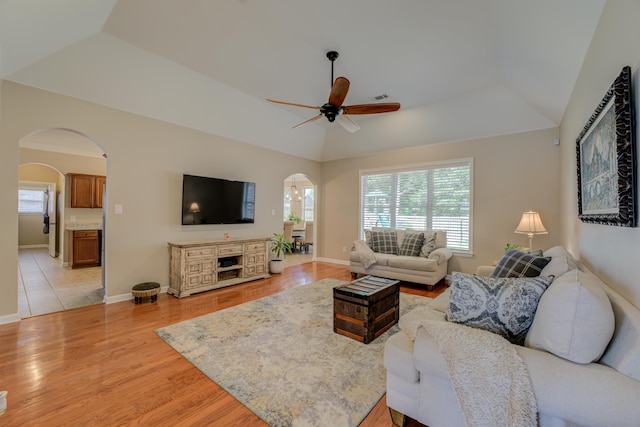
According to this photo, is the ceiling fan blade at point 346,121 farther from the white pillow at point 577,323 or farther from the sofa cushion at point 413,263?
the white pillow at point 577,323

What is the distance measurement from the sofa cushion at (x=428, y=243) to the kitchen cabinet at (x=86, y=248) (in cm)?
710

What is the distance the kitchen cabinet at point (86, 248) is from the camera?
19.5 ft

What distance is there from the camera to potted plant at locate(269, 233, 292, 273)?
5.59 m

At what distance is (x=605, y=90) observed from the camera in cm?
176

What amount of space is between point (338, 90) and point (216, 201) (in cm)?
306

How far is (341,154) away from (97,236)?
5975 millimetres

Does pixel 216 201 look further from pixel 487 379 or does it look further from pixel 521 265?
pixel 487 379

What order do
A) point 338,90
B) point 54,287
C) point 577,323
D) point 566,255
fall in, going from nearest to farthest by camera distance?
point 577,323, point 566,255, point 338,90, point 54,287

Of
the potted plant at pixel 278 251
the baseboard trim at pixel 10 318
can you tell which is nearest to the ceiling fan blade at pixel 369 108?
the potted plant at pixel 278 251

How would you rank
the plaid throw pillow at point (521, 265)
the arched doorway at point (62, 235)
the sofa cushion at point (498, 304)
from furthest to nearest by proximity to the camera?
the arched doorway at point (62, 235)
the plaid throw pillow at point (521, 265)
the sofa cushion at point (498, 304)

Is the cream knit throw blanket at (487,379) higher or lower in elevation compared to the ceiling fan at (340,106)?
lower

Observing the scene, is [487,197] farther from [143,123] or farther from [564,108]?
[143,123]

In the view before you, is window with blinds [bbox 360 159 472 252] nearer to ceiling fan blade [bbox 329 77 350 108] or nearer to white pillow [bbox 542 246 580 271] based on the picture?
white pillow [bbox 542 246 580 271]

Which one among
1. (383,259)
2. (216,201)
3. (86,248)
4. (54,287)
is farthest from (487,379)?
(86,248)
